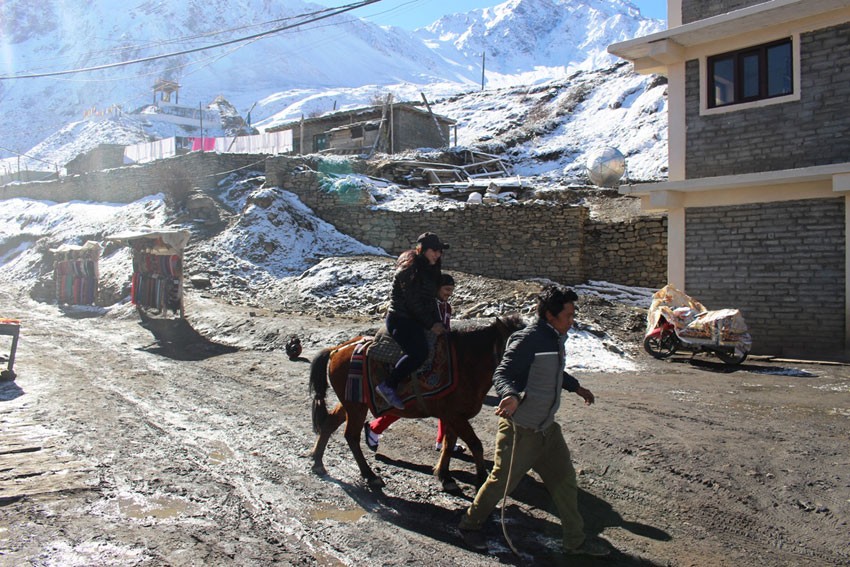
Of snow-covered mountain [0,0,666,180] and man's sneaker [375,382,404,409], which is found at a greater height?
snow-covered mountain [0,0,666,180]

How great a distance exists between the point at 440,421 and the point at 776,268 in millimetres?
8918

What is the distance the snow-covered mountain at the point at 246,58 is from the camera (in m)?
91.0

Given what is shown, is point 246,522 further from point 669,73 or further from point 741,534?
point 669,73

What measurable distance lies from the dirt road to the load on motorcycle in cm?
96

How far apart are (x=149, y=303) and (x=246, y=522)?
12.0 metres

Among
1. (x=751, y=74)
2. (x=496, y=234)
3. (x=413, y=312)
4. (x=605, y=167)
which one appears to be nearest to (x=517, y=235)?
(x=496, y=234)

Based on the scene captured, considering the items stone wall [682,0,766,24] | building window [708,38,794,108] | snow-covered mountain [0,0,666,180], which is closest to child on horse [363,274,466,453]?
building window [708,38,794,108]

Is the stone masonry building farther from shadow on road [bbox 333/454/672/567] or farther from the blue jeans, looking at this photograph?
the blue jeans

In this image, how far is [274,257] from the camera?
19203mm

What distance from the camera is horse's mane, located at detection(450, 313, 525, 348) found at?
5.24 meters

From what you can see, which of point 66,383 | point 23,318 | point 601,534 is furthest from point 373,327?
point 23,318

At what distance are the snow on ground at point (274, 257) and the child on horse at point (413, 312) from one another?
5560 millimetres

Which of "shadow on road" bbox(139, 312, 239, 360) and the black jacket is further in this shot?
"shadow on road" bbox(139, 312, 239, 360)

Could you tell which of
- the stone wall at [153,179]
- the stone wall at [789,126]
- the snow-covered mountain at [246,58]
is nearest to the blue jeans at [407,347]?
the stone wall at [789,126]
